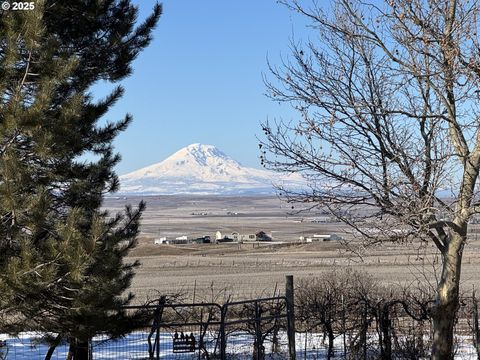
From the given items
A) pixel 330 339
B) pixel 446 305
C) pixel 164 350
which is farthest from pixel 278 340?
pixel 446 305

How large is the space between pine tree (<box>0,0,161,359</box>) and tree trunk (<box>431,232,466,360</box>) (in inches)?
183

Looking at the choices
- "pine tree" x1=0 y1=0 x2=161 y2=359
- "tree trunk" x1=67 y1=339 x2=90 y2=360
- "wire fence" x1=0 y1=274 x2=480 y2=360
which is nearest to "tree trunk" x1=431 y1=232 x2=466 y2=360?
"wire fence" x1=0 y1=274 x2=480 y2=360

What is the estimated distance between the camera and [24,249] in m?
7.93

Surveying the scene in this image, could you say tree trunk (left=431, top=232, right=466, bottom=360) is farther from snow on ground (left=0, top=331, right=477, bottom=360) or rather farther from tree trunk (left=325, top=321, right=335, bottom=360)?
snow on ground (left=0, top=331, right=477, bottom=360)

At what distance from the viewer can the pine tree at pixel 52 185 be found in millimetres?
7910

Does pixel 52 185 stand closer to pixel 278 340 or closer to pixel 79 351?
pixel 79 351

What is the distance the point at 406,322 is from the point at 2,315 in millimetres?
11685

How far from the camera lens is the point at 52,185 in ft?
30.6

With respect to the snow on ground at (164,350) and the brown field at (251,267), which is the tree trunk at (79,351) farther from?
the brown field at (251,267)

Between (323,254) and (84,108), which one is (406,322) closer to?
(84,108)

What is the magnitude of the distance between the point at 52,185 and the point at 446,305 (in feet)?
19.3

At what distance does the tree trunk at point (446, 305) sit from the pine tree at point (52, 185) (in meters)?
4.65

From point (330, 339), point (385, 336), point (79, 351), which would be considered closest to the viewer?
point (79, 351)

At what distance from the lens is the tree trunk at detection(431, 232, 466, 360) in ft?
33.4
